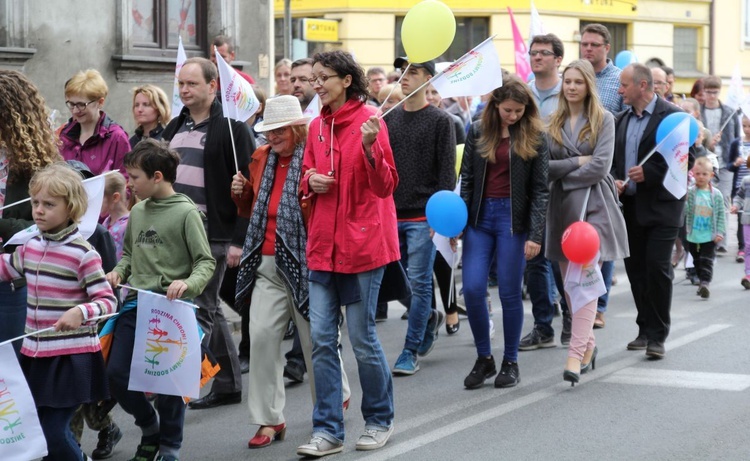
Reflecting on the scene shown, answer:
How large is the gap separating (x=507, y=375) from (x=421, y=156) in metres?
1.62

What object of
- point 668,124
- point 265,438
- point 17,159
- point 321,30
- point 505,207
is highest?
point 321,30

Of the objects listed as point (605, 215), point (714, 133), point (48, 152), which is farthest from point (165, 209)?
point (714, 133)

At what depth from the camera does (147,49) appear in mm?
14805

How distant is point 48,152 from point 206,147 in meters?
1.60

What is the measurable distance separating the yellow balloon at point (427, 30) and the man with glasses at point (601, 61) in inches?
134

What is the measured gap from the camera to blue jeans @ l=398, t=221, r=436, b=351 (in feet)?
27.6

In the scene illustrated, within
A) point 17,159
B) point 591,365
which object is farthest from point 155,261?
point 591,365

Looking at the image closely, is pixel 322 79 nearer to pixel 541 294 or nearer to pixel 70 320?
pixel 70 320

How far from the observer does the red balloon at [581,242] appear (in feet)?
25.5

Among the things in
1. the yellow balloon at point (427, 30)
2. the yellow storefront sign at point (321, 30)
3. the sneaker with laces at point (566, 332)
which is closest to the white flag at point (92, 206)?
the yellow balloon at point (427, 30)

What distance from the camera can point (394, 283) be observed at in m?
6.37

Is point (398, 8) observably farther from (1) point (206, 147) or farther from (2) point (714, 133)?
(1) point (206, 147)

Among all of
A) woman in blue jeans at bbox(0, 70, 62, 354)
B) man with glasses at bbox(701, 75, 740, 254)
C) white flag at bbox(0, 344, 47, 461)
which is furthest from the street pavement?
man with glasses at bbox(701, 75, 740, 254)

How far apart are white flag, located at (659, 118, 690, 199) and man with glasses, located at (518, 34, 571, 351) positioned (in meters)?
0.81
